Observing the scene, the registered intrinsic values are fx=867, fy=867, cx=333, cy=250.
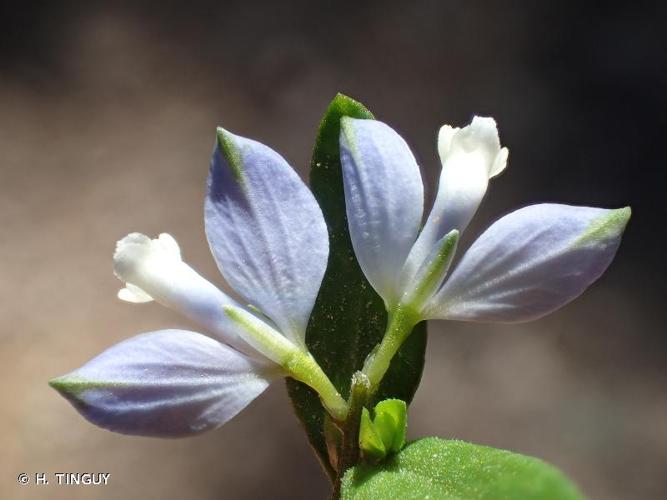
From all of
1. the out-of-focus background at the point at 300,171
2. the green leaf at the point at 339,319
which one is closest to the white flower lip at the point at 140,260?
the green leaf at the point at 339,319

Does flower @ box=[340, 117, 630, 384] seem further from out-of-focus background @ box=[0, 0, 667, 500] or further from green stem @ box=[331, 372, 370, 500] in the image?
out-of-focus background @ box=[0, 0, 667, 500]

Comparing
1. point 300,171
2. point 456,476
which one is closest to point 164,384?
point 456,476

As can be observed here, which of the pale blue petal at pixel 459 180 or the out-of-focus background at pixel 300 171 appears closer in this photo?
the pale blue petal at pixel 459 180

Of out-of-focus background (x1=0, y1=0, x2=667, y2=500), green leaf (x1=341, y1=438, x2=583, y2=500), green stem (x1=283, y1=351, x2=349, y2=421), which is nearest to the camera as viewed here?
green leaf (x1=341, y1=438, x2=583, y2=500)

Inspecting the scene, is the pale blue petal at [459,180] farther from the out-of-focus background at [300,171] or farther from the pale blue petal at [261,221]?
the out-of-focus background at [300,171]

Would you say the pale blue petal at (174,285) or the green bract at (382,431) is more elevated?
the pale blue petal at (174,285)

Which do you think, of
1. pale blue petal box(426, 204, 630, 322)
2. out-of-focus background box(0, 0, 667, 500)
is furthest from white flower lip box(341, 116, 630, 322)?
out-of-focus background box(0, 0, 667, 500)

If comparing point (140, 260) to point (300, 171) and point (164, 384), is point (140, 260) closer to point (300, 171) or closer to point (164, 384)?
point (164, 384)

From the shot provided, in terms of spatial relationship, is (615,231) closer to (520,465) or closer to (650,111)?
(520,465)
